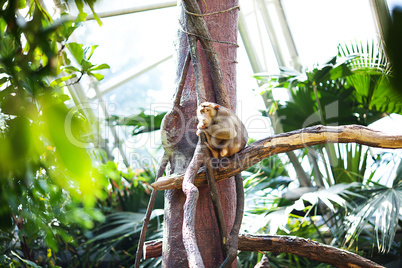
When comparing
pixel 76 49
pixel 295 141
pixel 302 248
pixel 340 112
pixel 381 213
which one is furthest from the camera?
pixel 340 112

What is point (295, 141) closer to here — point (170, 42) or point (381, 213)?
point (381, 213)

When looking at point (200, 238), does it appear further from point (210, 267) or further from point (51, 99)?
point (51, 99)

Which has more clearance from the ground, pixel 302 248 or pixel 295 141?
pixel 295 141

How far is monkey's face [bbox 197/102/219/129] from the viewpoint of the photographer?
5.02 feet

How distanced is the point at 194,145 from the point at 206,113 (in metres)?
0.16

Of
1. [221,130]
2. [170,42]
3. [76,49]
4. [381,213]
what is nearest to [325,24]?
[170,42]

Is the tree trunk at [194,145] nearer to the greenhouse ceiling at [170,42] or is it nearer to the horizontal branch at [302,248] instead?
the horizontal branch at [302,248]

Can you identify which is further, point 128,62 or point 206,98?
point 128,62

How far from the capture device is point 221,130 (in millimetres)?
1693

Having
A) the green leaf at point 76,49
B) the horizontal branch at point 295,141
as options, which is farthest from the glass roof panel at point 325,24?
the green leaf at point 76,49

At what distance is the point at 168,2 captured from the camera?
13.1 ft

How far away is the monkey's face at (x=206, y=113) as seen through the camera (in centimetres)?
153

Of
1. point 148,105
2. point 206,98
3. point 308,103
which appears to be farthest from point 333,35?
point 206,98

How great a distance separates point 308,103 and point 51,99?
3294mm
